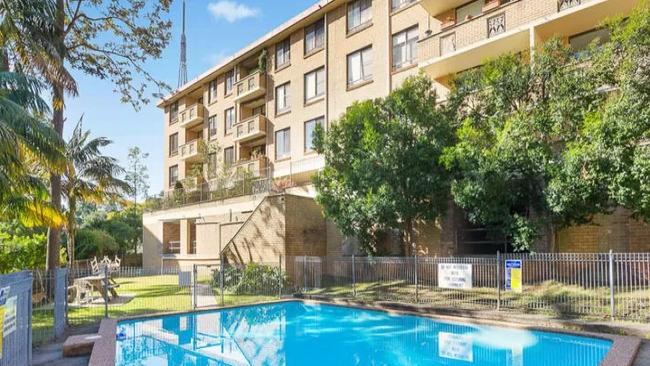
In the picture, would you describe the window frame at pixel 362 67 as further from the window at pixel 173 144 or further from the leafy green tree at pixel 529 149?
the window at pixel 173 144

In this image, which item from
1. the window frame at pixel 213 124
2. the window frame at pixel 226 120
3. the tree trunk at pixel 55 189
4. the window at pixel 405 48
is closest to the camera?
the tree trunk at pixel 55 189

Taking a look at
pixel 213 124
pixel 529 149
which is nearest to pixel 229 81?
pixel 213 124

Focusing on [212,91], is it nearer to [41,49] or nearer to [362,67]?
[362,67]

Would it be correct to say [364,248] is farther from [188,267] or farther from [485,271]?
[188,267]

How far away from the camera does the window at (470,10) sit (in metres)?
20.1

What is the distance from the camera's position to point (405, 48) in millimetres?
22656

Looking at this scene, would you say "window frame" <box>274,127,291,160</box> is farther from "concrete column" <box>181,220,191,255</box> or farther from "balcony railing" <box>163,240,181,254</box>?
"balcony railing" <box>163,240,181,254</box>

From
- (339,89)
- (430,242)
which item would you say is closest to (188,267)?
(339,89)

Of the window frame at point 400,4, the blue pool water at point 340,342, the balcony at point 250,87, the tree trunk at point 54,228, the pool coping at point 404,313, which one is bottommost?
the blue pool water at point 340,342

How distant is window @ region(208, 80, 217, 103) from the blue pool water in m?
23.2

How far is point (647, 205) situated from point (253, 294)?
1330 cm

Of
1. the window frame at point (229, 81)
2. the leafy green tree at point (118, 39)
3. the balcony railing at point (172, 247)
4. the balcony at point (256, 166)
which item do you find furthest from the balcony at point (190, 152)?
the leafy green tree at point (118, 39)

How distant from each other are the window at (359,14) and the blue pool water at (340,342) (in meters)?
15.0

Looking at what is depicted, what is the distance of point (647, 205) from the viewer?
12.1m
